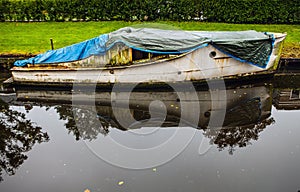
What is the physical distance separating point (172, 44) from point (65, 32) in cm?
914

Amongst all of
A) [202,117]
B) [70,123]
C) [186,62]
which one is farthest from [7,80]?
[202,117]

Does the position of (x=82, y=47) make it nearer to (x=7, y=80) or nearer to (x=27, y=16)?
(x=7, y=80)

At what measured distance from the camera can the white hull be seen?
12.1m

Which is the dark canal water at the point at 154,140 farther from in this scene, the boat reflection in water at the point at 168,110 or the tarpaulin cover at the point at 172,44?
the tarpaulin cover at the point at 172,44

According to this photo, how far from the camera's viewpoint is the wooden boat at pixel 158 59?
12.0 m

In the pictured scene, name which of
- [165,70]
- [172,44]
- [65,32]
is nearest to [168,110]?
[165,70]

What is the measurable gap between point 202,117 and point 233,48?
324 centimetres

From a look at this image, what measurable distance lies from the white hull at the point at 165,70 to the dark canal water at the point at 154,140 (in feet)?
1.70

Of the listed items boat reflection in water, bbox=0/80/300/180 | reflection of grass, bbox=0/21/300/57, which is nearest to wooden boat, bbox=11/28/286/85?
boat reflection in water, bbox=0/80/300/180

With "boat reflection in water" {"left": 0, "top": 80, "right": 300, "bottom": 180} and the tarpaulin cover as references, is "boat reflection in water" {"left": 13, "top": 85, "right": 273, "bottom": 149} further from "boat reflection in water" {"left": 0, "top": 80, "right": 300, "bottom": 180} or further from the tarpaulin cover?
the tarpaulin cover

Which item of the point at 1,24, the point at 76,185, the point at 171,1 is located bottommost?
the point at 76,185

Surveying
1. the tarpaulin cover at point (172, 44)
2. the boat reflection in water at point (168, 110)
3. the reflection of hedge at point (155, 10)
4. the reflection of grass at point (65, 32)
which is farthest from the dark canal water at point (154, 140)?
the reflection of hedge at point (155, 10)

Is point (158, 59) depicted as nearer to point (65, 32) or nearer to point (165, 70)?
point (165, 70)

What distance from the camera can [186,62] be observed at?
12.1 meters
